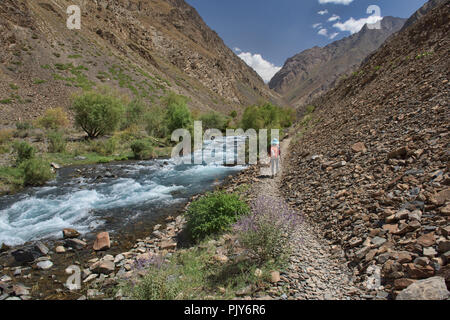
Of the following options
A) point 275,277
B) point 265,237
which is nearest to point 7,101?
point 265,237

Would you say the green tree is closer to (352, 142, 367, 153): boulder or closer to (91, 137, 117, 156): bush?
(91, 137, 117, 156): bush

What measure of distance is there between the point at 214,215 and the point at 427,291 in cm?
439

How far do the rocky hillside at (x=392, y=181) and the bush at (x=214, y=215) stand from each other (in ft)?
6.22

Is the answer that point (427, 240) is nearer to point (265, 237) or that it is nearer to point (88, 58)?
point (265, 237)

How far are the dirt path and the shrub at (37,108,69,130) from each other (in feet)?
94.5

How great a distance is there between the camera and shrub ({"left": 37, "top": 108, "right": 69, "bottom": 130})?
81.6 ft

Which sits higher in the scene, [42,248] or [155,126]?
[155,126]

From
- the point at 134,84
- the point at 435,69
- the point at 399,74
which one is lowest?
the point at 435,69

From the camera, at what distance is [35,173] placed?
11.7m

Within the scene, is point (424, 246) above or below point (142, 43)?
below

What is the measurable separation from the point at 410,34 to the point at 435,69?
9.35 meters
